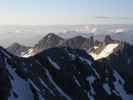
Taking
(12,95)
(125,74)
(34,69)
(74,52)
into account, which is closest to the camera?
(12,95)

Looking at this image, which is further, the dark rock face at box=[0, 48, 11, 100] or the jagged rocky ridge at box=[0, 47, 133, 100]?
the jagged rocky ridge at box=[0, 47, 133, 100]

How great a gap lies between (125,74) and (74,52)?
103 feet

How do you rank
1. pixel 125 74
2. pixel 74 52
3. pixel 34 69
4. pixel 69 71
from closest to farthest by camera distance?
pixel 34 69 → pixel 69 71 → pixel 74 52 → pixel 125 74

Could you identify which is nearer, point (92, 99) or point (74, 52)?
point (92, 99)

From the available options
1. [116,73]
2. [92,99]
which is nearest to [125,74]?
[116,73]

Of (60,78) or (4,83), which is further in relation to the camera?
(60,78)

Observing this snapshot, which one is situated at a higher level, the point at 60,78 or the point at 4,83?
the point at 4,83

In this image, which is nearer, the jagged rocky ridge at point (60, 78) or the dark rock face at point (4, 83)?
the dark rock face at point (4, 83)

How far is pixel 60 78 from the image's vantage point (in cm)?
15712

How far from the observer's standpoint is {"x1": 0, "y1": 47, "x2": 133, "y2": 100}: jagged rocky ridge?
139 metres

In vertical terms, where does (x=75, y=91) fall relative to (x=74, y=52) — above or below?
below

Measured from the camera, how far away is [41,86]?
145 m

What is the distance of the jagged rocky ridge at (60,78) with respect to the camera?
455 feet

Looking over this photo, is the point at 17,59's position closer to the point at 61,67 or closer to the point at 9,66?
the point at 9,66
